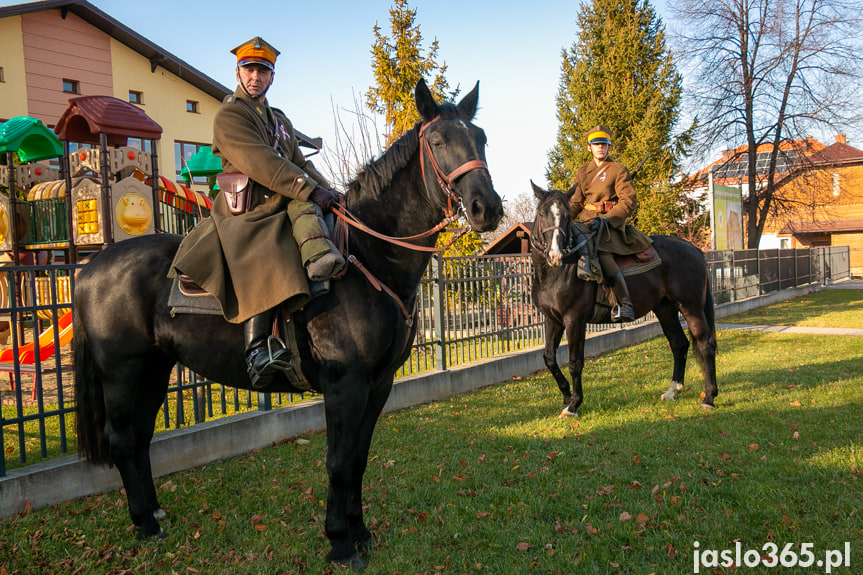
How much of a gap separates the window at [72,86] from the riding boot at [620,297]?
2526 cm

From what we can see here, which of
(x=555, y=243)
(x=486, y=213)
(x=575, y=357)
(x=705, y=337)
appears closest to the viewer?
(x=486, y=213)

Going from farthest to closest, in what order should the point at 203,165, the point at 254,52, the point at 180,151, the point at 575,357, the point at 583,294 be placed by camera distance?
the point at 180,151, the point at 203,165, the point at 583,294, the point at 575,357, the point at 254,52

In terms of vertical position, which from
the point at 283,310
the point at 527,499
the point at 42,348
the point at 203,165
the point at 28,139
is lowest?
the point at 527,499

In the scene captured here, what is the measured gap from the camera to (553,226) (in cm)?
653

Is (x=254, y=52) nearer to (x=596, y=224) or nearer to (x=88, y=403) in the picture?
(x=88, y=403)

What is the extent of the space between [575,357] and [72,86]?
25931 millimetres

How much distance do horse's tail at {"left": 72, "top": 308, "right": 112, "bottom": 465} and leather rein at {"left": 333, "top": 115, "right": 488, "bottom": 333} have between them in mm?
2196

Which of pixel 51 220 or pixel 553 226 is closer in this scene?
pixel 553 226

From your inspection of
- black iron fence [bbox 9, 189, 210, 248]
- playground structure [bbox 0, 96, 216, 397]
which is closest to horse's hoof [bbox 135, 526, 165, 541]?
playground structure [bbox 0, 96, 216, 397]

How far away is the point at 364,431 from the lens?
3.62 metres

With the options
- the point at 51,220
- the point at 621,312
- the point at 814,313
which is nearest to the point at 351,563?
the point at 621,312

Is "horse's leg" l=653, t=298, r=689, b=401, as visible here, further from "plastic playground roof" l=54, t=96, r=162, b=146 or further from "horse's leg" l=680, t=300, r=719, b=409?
"plastic playground roof" l=54, t=96, r=162, b=146

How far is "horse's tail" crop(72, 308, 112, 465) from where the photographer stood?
4098 millimetres

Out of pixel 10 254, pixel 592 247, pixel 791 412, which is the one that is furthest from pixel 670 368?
pixel 10 254
